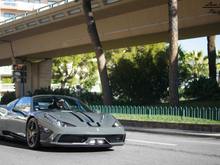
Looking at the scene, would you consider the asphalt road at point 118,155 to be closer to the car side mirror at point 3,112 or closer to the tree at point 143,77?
the car side mirror at point 3,112

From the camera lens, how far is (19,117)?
40.7ft

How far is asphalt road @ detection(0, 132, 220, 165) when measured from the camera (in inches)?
388

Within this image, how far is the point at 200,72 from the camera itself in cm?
6650

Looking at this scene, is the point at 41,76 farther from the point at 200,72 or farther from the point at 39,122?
the point at 39,122

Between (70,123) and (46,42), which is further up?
(46,42)

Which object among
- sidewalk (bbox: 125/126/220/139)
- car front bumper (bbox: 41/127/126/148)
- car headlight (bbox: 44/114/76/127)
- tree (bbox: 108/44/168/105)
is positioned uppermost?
tree (bbox: 108/44/168/105)

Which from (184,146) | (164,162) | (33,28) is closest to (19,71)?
(33,28)

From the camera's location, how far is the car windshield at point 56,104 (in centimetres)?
1210

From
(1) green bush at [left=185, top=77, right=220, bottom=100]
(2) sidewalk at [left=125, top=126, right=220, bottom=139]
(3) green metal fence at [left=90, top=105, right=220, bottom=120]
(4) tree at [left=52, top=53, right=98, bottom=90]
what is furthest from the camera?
(4) tree at [left=52, top=53, right=98, bottom=90]

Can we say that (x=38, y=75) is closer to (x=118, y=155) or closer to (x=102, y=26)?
(x=102, y=26)

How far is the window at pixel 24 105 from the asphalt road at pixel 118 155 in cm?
86

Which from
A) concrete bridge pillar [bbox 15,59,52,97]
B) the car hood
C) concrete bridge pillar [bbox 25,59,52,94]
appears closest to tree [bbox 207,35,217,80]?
concrete bridge pillar [bbox 15,59,52,97]

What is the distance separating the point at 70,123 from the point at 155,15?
1963 centimetres

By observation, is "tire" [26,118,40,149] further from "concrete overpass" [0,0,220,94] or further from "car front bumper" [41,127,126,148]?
"concrete overpass" [0,0,220,94]
